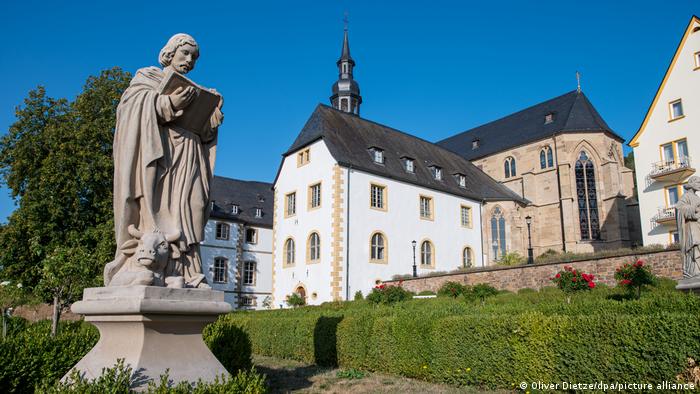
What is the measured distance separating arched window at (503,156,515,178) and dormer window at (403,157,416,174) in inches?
557

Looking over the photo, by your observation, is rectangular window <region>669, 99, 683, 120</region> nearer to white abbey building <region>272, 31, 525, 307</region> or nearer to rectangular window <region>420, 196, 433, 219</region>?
white abbey building <region>272, 31, 525, 307</region>

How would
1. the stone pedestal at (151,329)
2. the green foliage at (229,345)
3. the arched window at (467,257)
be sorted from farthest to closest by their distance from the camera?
the arched window at (467,257) < the green foliage at (229,345) < the stone pedestal at (151,329)

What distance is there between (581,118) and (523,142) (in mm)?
4817

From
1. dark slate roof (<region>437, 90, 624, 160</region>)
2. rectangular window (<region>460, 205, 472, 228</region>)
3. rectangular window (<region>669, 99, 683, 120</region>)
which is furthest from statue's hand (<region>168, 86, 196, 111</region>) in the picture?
dark slate roof (<region>437, 90, 624, 160</region>)

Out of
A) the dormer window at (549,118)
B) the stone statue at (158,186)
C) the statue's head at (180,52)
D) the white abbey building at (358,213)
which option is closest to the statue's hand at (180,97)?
the stone statue at (158,186)

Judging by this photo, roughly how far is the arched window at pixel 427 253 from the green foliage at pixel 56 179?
17.0 m

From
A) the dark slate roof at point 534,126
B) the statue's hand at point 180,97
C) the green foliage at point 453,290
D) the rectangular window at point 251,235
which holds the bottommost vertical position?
the green foliage at point 453,290

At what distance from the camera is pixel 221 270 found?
3631 cm

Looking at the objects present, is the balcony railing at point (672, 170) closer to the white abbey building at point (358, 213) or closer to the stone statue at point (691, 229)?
the white abbey building at point (358, 213)

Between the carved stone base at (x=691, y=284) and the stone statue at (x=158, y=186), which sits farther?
the carved stone base at (x=691, y=284)

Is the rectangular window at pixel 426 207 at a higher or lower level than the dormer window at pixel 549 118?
lower

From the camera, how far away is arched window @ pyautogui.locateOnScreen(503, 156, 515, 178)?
4097 centimetres

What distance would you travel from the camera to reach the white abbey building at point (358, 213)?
2494 centimetres

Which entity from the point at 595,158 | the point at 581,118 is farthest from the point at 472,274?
the point at 581,118
